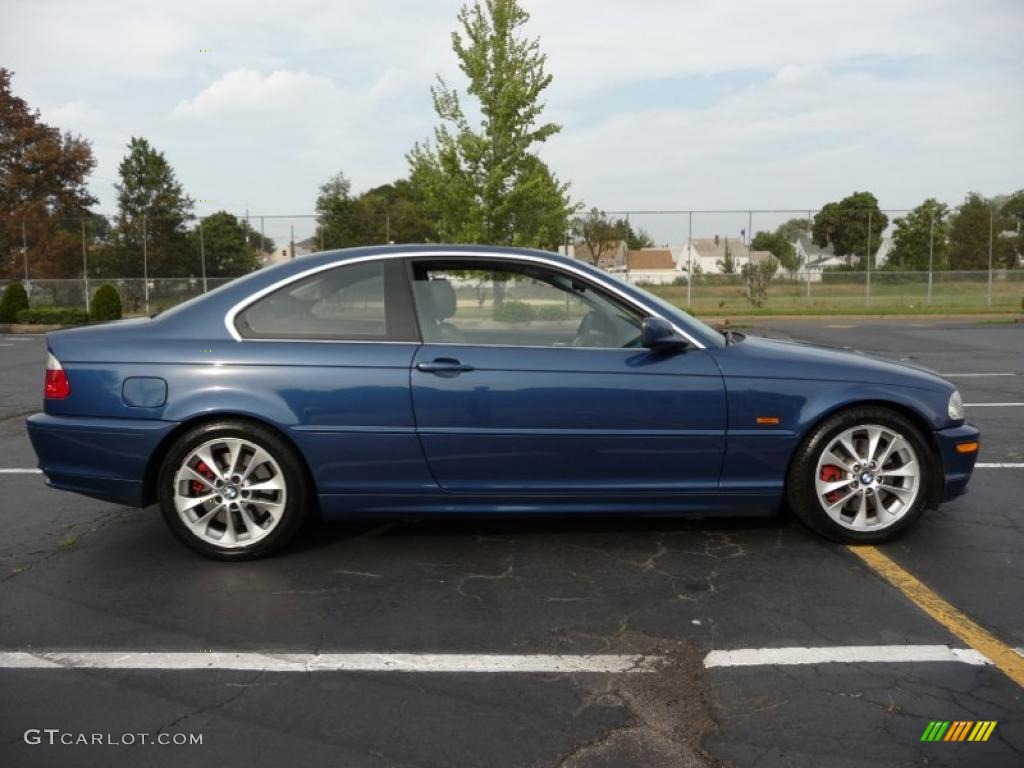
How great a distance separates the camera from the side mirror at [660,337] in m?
4.05

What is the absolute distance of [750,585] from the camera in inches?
149

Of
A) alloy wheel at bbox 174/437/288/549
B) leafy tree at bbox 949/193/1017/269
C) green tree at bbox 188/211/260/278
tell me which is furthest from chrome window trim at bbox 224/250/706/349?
leafy tree at bbox 949/193/1017/269

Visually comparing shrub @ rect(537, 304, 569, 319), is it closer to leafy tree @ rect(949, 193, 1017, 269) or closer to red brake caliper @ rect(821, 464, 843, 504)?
red brake caliper @ rect(821, 464, 843, 504)

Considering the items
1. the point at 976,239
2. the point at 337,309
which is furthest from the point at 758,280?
the point at 337,309

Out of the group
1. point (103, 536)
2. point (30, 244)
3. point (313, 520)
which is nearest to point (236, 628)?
point (313, 520)

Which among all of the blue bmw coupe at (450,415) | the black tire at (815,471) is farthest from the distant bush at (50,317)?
the black tire at (815,471)

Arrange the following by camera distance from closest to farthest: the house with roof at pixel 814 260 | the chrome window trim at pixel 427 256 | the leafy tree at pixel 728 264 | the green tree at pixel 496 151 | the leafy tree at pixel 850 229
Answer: the chrome window trim at pixel 427 256, the green tree at pixel 496 151, the house with roof at pixel 814 260, the leafy tree at pixel 728 264, the leafy tree at pixel 850 229

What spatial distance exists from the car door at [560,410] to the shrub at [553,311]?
116 millimetres

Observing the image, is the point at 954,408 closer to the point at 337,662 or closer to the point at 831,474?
the point at 831,474

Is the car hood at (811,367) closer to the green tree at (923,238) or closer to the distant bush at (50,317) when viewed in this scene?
the distant bush at (50,317)

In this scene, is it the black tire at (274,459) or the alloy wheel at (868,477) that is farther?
the alloy wheel at (868,477)

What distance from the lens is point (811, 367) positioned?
4.23 meters

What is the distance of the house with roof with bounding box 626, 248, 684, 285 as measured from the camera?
83.5 feet

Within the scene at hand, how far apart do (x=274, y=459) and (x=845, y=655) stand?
2603 millimetres
